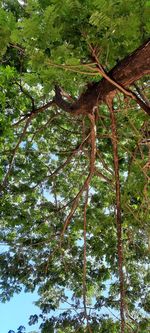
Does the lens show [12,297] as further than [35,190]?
No

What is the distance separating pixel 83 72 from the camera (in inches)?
105

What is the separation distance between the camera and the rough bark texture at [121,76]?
2713 millimetres

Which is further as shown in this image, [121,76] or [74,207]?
[74,207]

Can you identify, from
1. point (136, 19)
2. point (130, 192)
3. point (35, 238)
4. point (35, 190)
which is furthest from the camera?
point (35, 190)

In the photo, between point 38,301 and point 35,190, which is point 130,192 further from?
point 38,301

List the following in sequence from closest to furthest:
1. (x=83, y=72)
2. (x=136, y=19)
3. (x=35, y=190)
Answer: (x=136, y=19), (x=83, y=72), (x=35, y=190)

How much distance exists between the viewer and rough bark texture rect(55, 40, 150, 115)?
107 inches

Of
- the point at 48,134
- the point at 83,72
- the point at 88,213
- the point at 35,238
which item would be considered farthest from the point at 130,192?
the point at 83,72

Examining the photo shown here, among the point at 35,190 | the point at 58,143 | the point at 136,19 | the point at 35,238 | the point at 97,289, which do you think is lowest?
the point at 136,19

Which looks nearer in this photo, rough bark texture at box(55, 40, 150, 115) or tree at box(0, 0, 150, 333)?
rough bark texture at box(55, 40, 150, 115)

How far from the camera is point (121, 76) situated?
117 inches

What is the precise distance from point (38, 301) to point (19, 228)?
113cm

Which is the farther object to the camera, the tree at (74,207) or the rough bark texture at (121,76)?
the tree at (74,207)

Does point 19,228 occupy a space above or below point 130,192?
above
